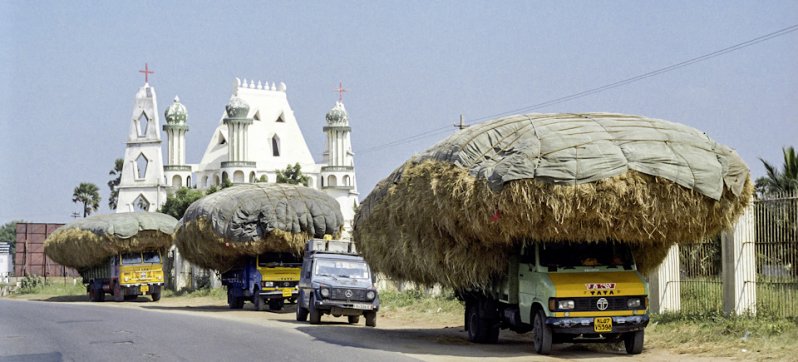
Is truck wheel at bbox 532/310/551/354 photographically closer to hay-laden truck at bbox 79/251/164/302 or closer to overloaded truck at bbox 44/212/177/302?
→ overloaded truck at bbox 44/212/177/302

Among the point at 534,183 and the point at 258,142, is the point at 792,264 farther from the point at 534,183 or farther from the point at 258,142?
the point at 258,142

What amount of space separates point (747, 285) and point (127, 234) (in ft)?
98.5

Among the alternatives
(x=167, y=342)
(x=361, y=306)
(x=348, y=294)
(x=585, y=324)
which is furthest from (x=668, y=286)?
(x=167, y=342)

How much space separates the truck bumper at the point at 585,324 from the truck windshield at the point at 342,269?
34.3ft

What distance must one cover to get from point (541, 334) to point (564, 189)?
8.69 ft

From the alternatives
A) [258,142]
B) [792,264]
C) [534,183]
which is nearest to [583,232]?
[534,183]

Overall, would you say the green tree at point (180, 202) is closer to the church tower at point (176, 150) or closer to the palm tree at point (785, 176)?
the church tower at point (176, 150)

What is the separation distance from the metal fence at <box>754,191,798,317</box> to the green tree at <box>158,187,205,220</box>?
64.1 meters

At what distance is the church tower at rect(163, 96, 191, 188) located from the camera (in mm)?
104438

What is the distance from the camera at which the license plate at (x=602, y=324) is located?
16.0 m

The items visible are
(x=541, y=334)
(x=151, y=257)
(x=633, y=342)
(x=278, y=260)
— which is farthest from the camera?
(x=151, y=257)

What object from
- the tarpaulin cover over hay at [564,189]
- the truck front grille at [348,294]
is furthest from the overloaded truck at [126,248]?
the tarpaulin cover over hay at [564,189]

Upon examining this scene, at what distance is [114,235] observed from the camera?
42.7 meters

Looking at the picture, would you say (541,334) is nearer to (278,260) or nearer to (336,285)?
(336,285)
